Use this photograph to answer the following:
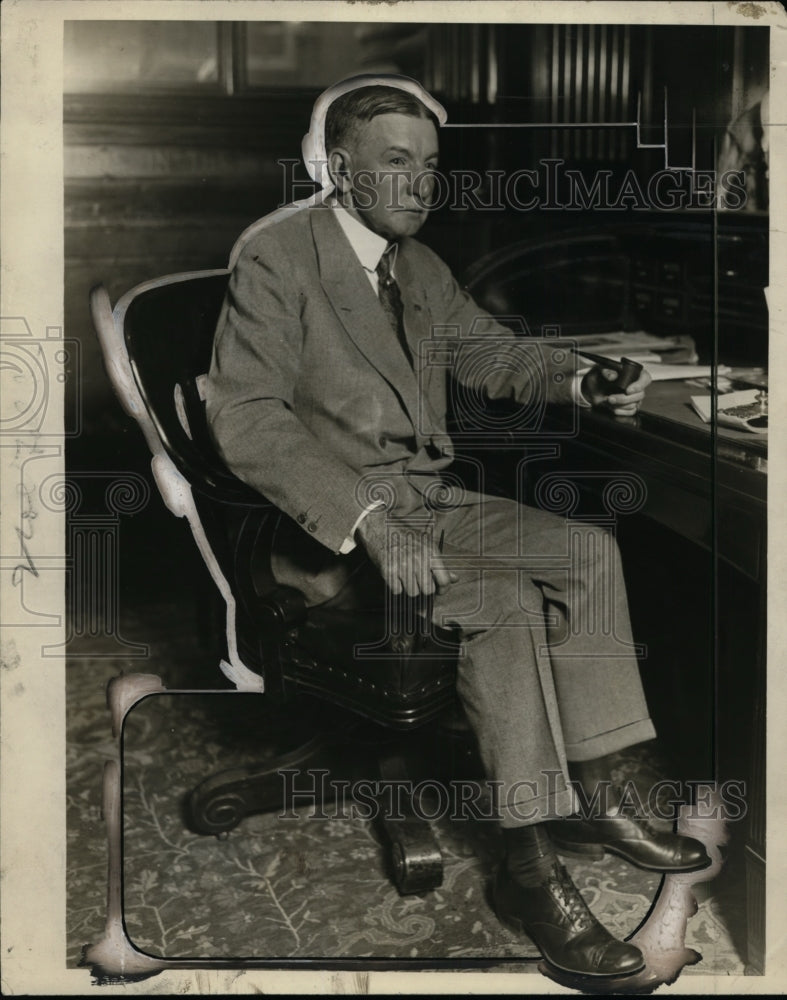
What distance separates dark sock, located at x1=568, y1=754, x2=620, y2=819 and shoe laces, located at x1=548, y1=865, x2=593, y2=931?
0.15m

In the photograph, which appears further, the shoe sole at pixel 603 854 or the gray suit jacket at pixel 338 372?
the shoe sole at pixel 603 854

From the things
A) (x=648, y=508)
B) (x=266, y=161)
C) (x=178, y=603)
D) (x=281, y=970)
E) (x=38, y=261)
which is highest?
(x=266, y=161)

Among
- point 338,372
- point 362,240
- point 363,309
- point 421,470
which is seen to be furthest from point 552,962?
point 362,240

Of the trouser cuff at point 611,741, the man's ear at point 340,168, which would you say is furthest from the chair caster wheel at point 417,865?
the man's ear at point 340,168

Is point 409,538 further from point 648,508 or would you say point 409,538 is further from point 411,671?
point 648,508

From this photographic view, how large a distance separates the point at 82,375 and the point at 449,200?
2.84ft

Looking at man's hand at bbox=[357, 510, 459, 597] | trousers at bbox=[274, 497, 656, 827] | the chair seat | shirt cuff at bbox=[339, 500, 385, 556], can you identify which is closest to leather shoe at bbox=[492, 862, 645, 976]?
trousers at bbox=[274, 497, 656, 827]

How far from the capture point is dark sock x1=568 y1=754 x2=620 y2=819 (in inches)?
127

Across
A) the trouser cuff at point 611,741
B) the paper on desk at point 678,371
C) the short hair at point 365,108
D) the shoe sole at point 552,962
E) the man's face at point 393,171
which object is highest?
the short hair at point 365,108

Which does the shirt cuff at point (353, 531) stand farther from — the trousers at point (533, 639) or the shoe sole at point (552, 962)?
the shoe sole at point (552, 962)

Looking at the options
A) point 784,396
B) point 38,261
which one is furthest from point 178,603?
point 784,396

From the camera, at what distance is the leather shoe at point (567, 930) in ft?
10.5

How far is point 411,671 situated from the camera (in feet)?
10.4

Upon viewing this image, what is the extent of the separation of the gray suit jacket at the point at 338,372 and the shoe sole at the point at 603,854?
779mm
